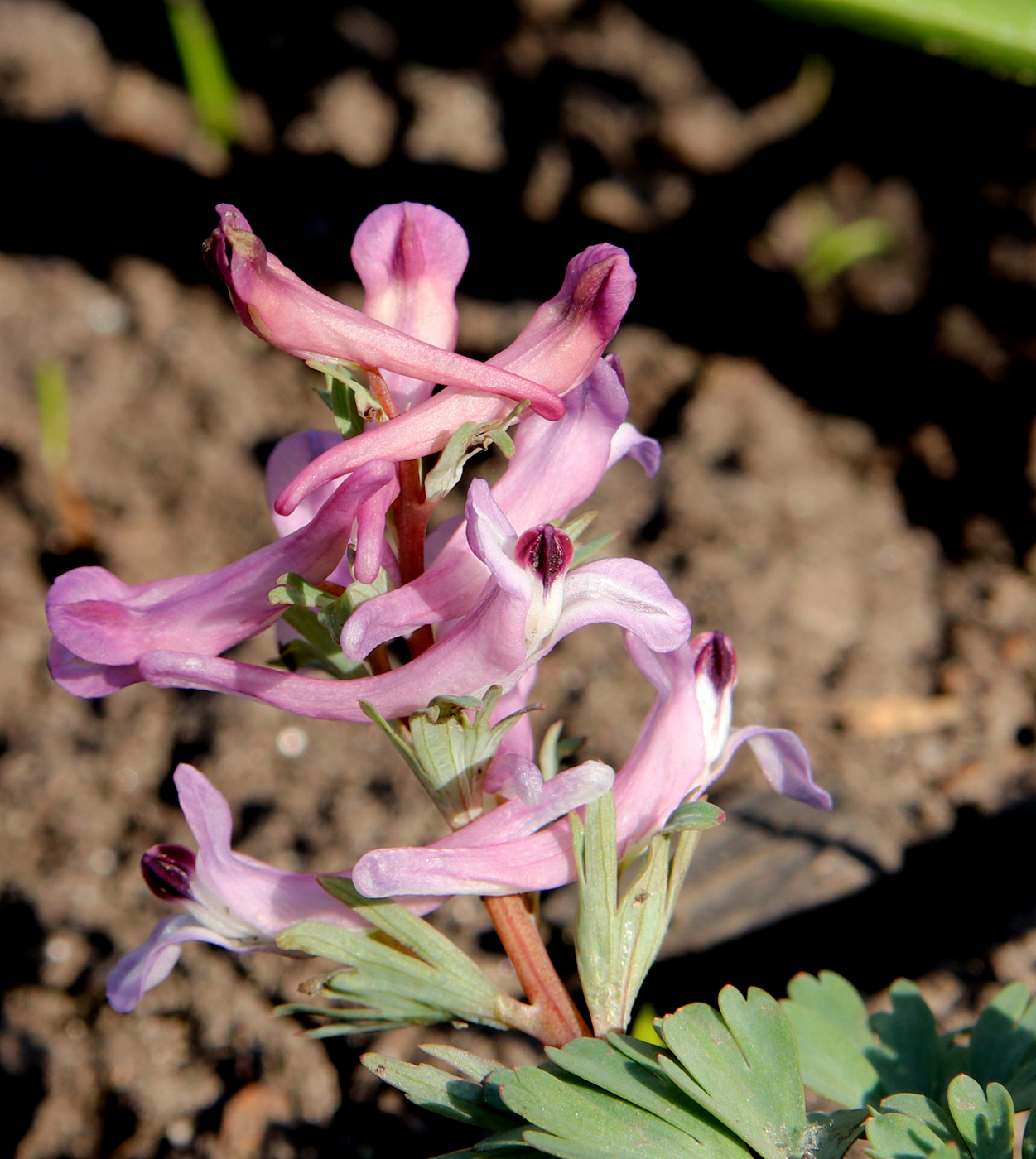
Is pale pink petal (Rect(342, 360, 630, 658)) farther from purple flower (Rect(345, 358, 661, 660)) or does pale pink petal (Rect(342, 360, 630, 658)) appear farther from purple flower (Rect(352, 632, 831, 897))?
purple flower (Rect(352, 632, 831, 897))

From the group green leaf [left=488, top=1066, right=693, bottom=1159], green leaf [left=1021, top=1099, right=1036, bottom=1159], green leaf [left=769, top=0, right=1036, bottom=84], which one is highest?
green leaf [left=769, top=0, right=1036, bottom=84]

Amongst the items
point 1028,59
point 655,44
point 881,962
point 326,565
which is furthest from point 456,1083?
point 655,44

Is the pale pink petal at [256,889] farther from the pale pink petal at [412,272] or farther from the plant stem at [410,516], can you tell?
the pale pink petal at [412,272]

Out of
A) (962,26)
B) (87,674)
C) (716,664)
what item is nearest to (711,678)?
(716,664)

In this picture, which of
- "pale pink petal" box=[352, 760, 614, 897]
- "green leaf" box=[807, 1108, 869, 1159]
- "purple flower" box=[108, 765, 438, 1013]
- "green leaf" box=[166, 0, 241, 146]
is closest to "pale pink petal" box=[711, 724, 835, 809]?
"pale pink petal" box=[352, 760, 614, 897]

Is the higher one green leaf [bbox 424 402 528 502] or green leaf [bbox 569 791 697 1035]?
green leaf [bbox 424 402 528 502]

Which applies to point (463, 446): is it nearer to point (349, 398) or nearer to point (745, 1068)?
point (349, 398)
